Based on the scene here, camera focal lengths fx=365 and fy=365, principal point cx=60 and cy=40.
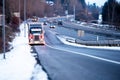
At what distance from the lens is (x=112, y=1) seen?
481ft

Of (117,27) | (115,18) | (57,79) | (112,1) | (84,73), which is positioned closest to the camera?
(57,79)

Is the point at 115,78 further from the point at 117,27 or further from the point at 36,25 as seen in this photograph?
the point at 117,27

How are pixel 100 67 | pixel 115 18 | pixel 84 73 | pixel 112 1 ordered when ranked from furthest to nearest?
A: pixel 112 1
pixel 115 18
pixel 100 67
pixel 84 73

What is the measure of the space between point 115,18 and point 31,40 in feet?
258

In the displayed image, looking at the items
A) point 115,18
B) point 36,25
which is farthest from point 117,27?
point 36,25

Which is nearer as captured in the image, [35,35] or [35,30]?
[35,35]

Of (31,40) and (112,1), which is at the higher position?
(112,1)

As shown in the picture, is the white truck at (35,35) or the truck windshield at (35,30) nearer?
the white truck at (35,35)

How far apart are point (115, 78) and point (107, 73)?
60.6 inches

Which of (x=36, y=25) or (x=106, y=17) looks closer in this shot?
(x=36, y=25)

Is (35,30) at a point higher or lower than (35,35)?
higher

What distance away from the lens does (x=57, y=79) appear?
673 inches

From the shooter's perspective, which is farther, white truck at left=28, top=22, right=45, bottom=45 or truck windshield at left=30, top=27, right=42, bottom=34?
truck windshield at left=30, top=27, right=42, bottom=34

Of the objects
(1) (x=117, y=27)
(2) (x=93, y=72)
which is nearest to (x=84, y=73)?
(2) (x=93, y=72)
